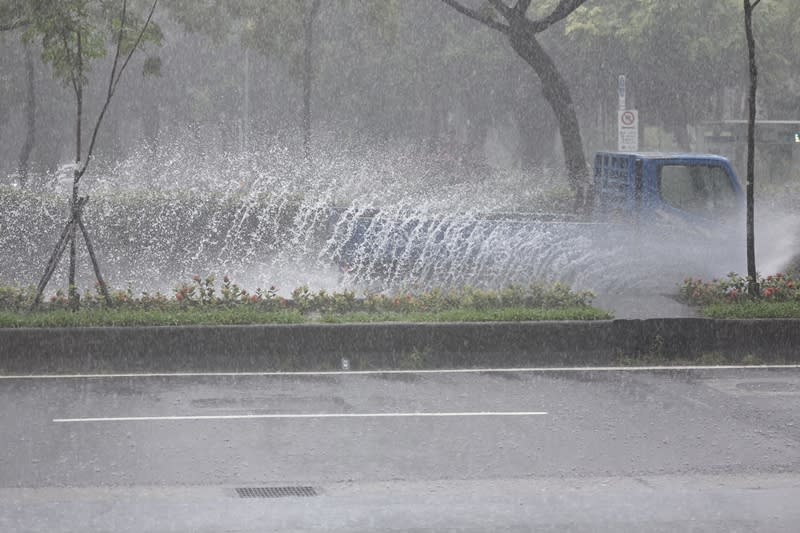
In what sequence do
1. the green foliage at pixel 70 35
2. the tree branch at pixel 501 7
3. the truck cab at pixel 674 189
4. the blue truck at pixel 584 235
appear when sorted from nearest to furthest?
the green foliage at pixel 70 35, the blue truck at pixel 584 235, the truck cab at pixel 674 189, the tree branch at pixel 501 7

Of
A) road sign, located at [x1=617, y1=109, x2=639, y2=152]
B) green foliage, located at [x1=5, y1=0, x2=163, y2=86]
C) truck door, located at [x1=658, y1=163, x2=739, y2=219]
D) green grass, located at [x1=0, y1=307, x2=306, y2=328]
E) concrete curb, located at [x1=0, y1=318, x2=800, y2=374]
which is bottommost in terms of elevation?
concrete curb, located at [x1=0, y1=318, x2=800, y2=374]

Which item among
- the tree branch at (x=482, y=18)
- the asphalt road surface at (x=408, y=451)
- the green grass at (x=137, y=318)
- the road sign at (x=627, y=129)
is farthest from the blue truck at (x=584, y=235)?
the road sign at (x=627, y=129)

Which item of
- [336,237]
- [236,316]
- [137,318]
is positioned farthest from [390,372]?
[336,237]

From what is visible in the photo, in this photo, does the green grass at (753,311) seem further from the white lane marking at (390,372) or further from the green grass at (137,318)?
the green grass at (137,318)

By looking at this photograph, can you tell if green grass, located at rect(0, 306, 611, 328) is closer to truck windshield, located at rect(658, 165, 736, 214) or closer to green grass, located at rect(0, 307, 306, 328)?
green grass, located at rect(0, 307, 306, 328)

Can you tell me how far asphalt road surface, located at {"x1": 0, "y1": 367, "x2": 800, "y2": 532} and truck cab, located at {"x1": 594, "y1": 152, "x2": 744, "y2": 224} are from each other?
11.7 feet

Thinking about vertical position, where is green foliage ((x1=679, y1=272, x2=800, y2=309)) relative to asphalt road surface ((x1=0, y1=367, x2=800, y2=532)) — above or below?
above

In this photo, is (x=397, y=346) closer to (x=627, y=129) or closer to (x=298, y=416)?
(x=298, y=416)

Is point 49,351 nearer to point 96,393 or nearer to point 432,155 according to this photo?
point 96,393

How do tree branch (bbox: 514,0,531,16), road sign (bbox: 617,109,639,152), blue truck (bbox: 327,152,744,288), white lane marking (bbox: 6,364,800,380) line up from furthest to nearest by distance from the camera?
road sign (bbox: 617,109,639,152) → tree branch (bbox: 514,0,531,16) → blue truck (bbox: 327,152,744,288) → white lane marking (bbox: 6,364,800,380)

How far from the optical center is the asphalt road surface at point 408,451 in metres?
7.48

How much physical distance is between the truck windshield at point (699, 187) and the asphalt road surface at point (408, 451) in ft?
12.4

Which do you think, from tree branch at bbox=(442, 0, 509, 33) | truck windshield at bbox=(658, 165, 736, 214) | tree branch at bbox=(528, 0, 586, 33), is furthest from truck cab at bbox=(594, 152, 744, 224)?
tree branch at bbox=(442, 0, 509, 33)

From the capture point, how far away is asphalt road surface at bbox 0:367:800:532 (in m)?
7.48
